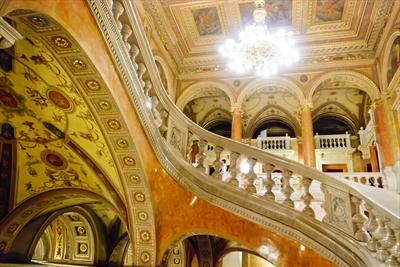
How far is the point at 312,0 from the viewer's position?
10.2 metres

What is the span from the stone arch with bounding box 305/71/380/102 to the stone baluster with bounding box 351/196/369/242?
7.79 metres

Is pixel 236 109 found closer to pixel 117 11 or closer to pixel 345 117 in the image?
pixel 345 117

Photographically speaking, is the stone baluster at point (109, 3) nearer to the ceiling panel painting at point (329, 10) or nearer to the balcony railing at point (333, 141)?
the ceiling panel painting at point (329, 10)

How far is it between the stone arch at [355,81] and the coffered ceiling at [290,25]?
1.19 ft

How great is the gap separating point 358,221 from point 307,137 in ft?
23.8

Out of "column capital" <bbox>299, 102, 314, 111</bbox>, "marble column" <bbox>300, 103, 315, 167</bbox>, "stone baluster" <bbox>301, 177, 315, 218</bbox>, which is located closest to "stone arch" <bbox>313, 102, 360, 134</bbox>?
"column capital" <bbox>299, 102, 314, 111</bbox>

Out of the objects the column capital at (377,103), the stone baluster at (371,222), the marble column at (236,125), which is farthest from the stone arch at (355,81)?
the stone baluster at (371,222)

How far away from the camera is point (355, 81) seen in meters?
11.3

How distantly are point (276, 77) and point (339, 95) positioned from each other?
4.11 meters

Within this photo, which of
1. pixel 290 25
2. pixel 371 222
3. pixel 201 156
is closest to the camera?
pixel 371 222

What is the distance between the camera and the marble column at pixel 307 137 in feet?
35.4

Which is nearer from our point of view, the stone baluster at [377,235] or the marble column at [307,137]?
the stone baluster at [377,235]

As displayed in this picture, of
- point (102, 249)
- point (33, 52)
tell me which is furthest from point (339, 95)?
point (33, 52)

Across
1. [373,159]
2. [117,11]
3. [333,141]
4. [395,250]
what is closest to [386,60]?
[373,159]
